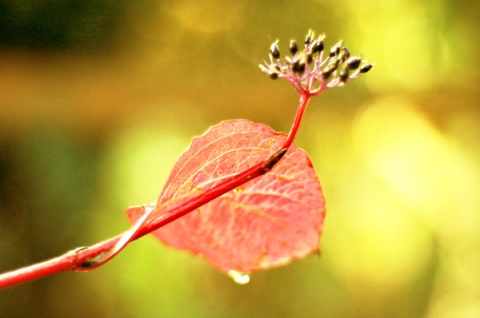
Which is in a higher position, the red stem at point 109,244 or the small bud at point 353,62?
the small bud at point 353,62

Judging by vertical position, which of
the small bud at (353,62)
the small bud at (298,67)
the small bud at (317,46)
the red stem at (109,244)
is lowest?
the red stem at (109,244)

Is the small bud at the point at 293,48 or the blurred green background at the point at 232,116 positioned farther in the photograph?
the blurred green background at the point at 232,116

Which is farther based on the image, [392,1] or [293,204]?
[392,1]

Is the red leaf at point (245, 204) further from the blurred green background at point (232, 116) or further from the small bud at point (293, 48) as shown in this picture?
the blurred green background at point (232, 116)

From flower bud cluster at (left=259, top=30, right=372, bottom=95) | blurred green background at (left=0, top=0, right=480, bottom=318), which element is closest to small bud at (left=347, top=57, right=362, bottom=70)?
flower bud cluster at (left=259, top=30, right=372, bottom=95)

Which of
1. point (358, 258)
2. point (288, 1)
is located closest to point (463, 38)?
point (288, 1)

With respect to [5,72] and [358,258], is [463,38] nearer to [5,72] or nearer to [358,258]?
[358,258]

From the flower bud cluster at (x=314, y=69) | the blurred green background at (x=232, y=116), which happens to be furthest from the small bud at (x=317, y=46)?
the blurred green background at (x=232, y=116)

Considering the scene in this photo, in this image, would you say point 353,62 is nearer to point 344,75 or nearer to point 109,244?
point 344,75
